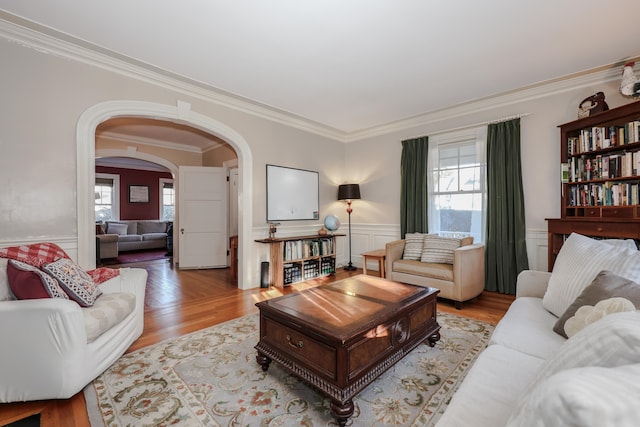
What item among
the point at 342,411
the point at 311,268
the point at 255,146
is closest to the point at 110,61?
the point at 255,146

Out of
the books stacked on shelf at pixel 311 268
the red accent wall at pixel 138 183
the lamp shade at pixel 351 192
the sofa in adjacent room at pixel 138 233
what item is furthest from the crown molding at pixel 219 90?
the red accent wall at pixel 138 183

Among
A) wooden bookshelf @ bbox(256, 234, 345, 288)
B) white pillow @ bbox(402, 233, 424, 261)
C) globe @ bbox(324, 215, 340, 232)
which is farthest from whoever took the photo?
globe @ bbox(324, 215, 340, 232)

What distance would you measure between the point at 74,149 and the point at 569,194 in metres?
5.35

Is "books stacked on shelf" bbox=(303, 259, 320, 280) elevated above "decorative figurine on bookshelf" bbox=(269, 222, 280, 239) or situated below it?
below

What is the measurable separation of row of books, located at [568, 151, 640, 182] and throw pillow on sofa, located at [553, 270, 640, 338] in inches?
90.3

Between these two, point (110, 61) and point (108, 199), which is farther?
point (108, 199)

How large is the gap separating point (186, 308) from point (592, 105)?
5082mm

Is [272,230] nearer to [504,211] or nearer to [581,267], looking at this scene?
[504,211]

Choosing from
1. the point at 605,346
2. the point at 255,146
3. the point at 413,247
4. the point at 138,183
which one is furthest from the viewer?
the point at 138,183

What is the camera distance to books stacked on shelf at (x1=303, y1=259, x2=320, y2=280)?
4.58m

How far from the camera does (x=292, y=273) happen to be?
4.35 metres

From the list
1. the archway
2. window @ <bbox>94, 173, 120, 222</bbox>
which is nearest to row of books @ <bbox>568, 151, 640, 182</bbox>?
the archway

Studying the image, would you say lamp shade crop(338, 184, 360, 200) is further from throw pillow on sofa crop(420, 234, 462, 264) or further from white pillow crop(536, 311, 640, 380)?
white pillow crop(536, 311, 640, 380)

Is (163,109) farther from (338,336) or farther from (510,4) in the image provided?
(510,4)
